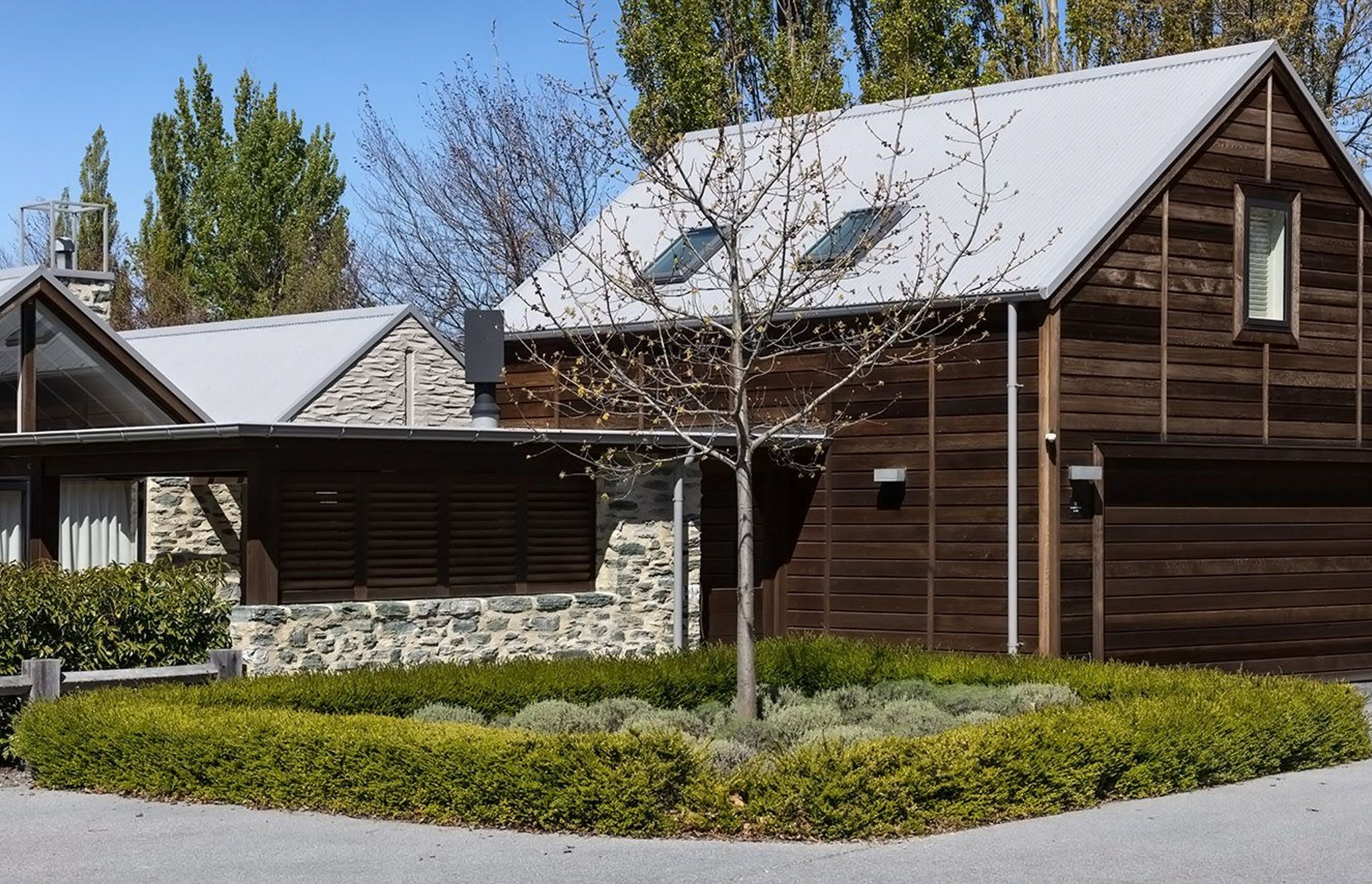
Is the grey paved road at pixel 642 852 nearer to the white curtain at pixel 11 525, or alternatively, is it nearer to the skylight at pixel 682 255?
the white curtain at pixel 11 525

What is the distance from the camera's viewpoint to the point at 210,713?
12516 mm

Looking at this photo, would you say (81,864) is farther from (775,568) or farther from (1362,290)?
(1362,290)

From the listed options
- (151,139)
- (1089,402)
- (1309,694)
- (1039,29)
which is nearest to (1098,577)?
(1089,402)

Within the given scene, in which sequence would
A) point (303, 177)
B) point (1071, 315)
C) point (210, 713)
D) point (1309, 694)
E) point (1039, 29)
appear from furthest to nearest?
point (303, 177)
point (1039, 29)
point (1071, 315)
point (1309, 694)
point (210, 713)

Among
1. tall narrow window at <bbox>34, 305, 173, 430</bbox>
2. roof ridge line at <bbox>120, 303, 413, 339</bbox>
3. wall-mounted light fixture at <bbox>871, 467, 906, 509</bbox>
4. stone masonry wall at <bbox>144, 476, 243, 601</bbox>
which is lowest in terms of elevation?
stone masonry wall at <bbox>144, 476, 243, 601</bbox>

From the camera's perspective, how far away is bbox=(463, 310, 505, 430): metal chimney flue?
70.6 feet

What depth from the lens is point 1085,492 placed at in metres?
19.4

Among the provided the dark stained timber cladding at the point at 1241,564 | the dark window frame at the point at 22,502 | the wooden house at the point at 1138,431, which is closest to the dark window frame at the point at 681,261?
the wooden house at the point at 1138,431

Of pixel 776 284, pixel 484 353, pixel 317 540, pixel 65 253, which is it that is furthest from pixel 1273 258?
pixel 65 253

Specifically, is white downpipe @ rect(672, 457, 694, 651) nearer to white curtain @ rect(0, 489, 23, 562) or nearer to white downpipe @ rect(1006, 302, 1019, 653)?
white downpipe @ rect(1006, 302, 1019, 653)

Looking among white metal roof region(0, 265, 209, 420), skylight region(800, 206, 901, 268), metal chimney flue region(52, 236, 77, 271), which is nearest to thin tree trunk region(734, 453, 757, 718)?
skylight region(800, 206, 901, 268)

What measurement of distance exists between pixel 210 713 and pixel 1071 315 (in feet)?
32.7

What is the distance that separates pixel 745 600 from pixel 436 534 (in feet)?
15.3

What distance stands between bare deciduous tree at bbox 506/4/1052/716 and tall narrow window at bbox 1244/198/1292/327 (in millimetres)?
2774
